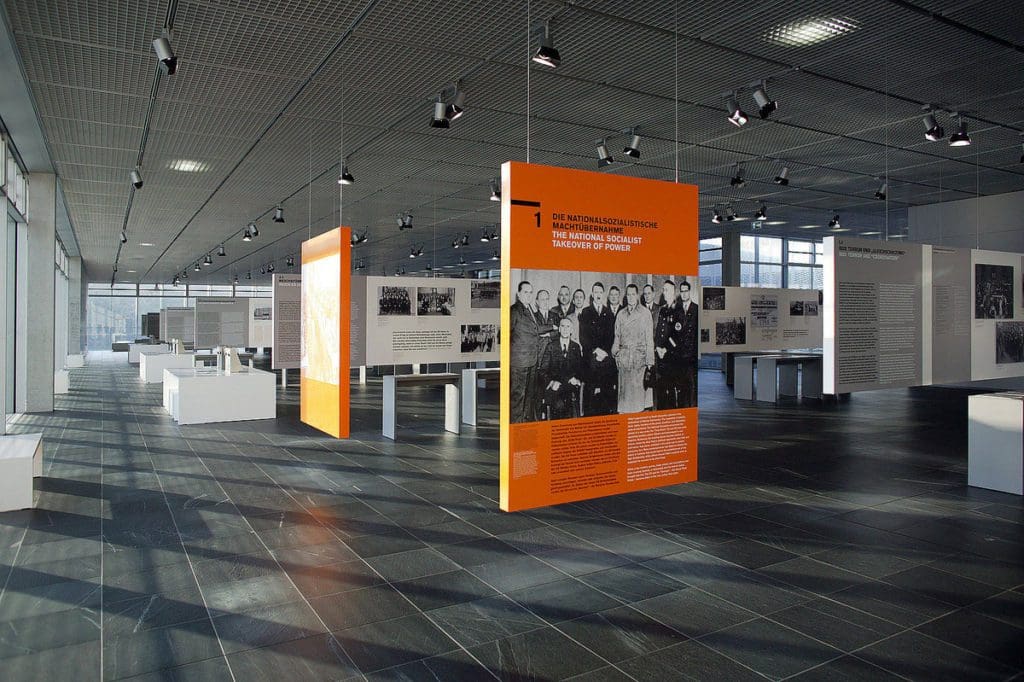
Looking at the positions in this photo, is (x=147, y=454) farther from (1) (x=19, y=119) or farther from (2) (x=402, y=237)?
(2) (x=402, y=237)

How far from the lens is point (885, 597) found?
3.90m

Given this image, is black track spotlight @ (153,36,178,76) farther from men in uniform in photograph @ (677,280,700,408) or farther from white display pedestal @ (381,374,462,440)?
white display pedestal @ (381,374,462,440)

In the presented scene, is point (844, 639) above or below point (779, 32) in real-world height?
below

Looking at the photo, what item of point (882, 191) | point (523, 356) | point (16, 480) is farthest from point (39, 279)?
point (882, 191)

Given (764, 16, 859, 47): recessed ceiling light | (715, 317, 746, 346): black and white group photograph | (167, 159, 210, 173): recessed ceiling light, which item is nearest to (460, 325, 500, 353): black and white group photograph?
(167, 159, 210, 173): recessed ceiling light

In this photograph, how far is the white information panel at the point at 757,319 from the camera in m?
14.5

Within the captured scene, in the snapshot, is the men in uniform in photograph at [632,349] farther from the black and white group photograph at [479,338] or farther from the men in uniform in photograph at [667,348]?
the black and white group photograph at [479,338]

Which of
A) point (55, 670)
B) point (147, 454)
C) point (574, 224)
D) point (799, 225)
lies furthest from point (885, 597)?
point (799, 225)

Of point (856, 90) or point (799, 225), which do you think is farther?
point (799, 225)

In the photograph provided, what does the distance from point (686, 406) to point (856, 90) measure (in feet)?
14.0

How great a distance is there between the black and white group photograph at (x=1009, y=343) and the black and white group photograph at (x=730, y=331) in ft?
21.6

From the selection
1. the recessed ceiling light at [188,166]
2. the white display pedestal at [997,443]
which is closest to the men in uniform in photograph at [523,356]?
the white display pedestal at [997,443]

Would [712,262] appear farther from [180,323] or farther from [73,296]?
[73,296]

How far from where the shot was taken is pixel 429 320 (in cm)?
1077
